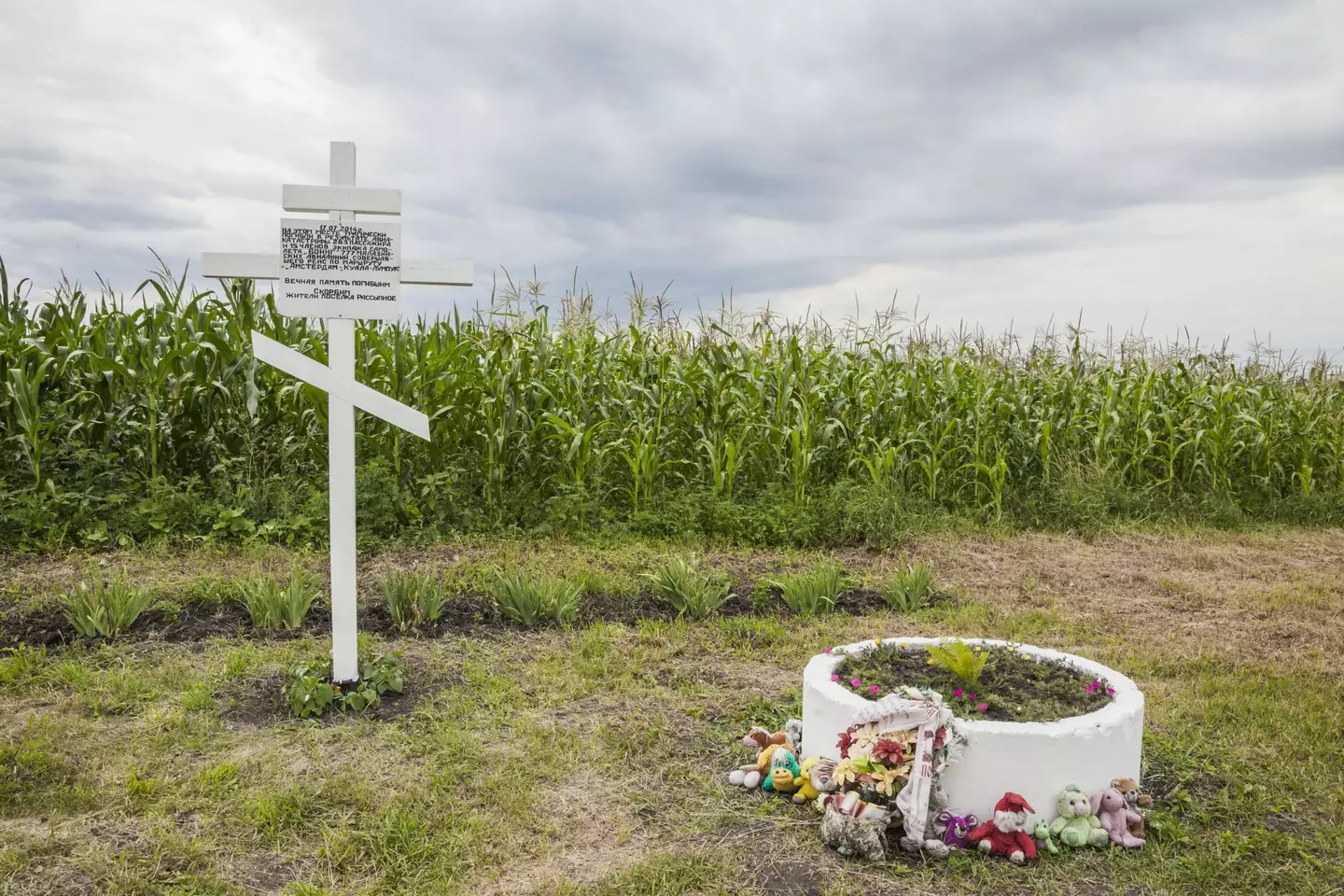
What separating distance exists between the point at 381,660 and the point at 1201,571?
7.23 metres

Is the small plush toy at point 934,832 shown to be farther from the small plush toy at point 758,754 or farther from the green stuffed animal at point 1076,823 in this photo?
the small plush toy at point 758,754

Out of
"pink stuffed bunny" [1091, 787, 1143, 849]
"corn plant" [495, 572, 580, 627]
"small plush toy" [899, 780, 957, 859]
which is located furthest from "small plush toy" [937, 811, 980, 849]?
"corn plant" [495, 572, 580, 627]

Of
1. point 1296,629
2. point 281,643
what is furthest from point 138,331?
point 1296,629

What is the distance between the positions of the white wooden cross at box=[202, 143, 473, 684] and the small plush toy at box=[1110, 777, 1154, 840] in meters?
3.49

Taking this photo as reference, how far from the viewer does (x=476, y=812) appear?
375 centimetres

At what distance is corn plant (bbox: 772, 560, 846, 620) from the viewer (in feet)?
21.8

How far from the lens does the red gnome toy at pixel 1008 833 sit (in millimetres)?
3543

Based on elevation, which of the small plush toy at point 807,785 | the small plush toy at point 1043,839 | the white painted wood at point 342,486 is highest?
the white painted wood at point 342,486

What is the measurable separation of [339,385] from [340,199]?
949 mm

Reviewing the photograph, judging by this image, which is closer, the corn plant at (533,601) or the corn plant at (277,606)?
the corn plant at (277,606)

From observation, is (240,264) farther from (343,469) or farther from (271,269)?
(343,469)

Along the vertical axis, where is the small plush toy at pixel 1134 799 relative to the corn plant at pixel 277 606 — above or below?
below

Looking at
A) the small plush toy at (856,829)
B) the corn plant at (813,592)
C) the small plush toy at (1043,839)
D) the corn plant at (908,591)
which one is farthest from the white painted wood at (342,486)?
the corn plant at (908,591)

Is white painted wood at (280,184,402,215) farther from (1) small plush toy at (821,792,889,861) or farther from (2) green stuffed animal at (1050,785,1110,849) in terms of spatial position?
(2) green stuffed animal at (1050,785,1110,849)
